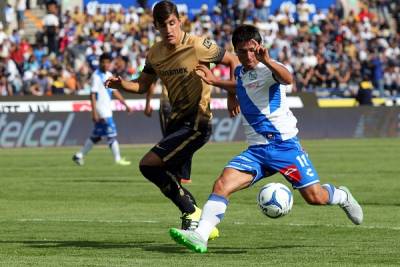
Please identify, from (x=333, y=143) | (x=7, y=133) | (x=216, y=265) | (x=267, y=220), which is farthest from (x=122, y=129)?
(x=216, y=265)

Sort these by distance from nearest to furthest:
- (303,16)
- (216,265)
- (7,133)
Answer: (216,265)
(7,133)
(303,16)

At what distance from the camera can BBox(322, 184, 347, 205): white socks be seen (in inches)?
455

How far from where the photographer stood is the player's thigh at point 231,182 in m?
11.0

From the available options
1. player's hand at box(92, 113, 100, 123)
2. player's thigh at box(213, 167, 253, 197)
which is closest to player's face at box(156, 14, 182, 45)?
player's thigh at box(213, 167, 253, 197)

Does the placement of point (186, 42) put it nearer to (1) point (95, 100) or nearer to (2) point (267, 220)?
(2) point (267, 220)

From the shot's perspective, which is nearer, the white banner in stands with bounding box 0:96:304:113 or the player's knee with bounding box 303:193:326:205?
the player's knee with bounding box 303:193:326:205

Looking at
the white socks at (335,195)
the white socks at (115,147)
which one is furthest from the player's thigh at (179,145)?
the white socks at (115,147)

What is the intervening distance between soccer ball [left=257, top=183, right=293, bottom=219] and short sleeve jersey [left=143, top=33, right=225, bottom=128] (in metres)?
1.40

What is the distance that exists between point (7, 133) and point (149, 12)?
12109mm

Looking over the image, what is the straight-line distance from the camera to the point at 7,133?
34719 millimetres

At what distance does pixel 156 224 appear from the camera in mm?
14008

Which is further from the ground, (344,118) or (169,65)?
(169,65)

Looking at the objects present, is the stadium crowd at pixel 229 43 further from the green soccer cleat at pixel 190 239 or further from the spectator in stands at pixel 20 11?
the green soccer cleat at pixel 190 239

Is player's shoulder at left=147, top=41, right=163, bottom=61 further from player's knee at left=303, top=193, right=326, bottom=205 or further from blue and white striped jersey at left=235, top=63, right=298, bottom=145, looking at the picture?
player's knee at left=303, top=193, right=326, bottom=205
